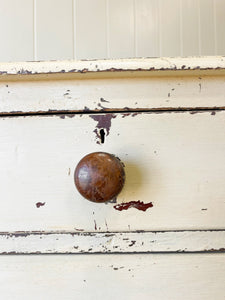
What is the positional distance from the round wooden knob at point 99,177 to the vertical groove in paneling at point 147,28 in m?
0.65

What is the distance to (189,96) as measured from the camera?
0.35 meters

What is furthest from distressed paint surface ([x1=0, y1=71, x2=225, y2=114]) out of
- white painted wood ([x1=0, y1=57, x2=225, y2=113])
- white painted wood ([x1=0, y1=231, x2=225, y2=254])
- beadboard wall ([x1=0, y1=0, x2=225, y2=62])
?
beadboard wall ([x1=0, y1=0, x2=225, y2=62])

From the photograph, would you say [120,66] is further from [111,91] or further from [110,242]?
[110,242]

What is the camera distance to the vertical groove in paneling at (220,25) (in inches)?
36.1

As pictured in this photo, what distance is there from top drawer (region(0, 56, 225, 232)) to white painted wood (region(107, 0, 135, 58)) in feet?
1.90

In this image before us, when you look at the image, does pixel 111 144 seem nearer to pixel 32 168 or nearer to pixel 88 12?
pixel 32 168

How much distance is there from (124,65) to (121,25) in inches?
24.7

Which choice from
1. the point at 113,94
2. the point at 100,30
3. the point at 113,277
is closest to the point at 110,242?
the point at 113,277

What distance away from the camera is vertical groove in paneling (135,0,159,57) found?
2.96ft

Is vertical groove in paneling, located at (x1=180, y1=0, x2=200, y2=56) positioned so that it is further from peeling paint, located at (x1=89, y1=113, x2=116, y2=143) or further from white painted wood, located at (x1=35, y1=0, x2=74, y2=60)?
peeling paint, located at (x1=89, y1=113, x2=116, y2=143)

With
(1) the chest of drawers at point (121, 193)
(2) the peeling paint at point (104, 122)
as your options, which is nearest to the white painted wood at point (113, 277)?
(1) the chest of drawers at point (121, 193)

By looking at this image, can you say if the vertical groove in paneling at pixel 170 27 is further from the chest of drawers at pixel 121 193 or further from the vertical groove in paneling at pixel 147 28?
the chest of drawers at pixel 121 193

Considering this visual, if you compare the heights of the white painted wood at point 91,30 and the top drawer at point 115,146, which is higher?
the white painted wood at point 91,30

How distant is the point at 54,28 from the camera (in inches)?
35.1
